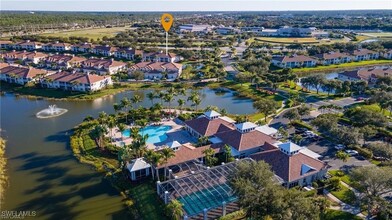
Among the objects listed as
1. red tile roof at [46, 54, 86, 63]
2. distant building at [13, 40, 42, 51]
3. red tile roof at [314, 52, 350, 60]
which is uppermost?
distant building at [13, 40, 42, 51]

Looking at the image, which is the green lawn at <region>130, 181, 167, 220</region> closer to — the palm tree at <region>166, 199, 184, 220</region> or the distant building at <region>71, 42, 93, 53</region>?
the palm tree at <region>166, 199, 184, 220</region>

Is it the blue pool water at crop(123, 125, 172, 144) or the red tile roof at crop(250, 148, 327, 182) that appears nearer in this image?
the red tile roof at crop(250, 148, 327, 182)

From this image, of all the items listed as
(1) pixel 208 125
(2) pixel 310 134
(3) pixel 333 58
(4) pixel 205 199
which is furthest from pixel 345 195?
(3) pixel 333 58

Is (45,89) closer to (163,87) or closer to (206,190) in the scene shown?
(163,87)

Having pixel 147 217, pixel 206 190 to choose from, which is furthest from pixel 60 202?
pixel 206 190

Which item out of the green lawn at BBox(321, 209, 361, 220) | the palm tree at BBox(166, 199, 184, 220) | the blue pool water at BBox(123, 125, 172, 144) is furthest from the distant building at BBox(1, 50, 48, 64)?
the green lawn at BBox(321, 209, 361, 220)

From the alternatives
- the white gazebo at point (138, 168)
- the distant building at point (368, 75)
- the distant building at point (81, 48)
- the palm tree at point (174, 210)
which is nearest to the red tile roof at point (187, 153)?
the white gazebo at point (138, 168)

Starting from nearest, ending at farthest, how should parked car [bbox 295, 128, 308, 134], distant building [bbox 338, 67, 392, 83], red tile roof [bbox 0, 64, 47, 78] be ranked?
parked car [bbox 295, 128, 308, 134], red tile roof [bbox 0, 64, 47, 78], distant building [bbox 338, 67, 392, 83]

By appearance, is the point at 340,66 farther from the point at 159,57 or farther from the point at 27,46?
the point at 27,46
